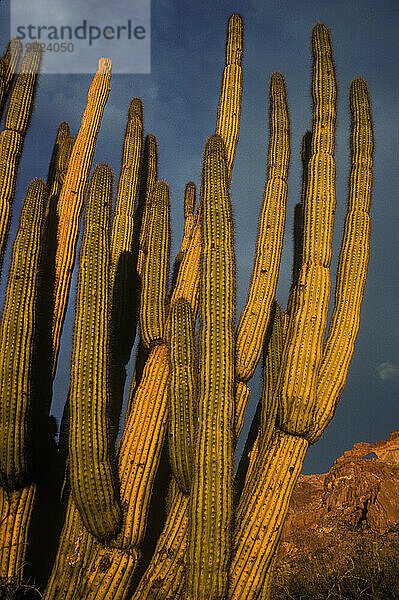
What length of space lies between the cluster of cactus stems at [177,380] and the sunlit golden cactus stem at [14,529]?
13 millimetres

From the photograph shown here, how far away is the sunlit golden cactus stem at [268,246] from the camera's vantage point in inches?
189

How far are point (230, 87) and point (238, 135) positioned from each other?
2.43ft

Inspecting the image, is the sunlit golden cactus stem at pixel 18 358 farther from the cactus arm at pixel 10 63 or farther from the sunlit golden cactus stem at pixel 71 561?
the cactus arm at pixel 10 63

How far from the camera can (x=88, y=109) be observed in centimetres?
667

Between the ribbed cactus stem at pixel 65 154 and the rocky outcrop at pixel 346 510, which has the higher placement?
the ribbed cactus stem at pixel 65 154

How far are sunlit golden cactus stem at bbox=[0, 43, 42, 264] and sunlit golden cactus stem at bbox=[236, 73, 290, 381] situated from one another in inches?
117

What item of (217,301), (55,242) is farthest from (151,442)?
(55,242)

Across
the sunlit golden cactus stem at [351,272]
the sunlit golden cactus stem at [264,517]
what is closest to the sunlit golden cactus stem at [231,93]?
the sunlit golden cactus stem at [351,272]

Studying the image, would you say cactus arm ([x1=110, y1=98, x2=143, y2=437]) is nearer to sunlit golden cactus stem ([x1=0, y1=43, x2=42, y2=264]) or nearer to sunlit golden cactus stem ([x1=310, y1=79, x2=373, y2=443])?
sunlit golden cactus stem ([x1=0, y1=43, x2=42, y2=264])

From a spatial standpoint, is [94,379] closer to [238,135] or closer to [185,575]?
[185,575]

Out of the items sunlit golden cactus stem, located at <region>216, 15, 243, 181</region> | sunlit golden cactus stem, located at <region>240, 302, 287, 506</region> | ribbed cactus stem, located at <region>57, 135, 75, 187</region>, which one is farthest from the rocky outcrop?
ribbed cactus stem, located at <region>57, 135, 75, 187</region>

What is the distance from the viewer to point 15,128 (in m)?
6.07

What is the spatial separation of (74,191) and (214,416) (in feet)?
12.0

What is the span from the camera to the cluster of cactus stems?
3814 millimetres
